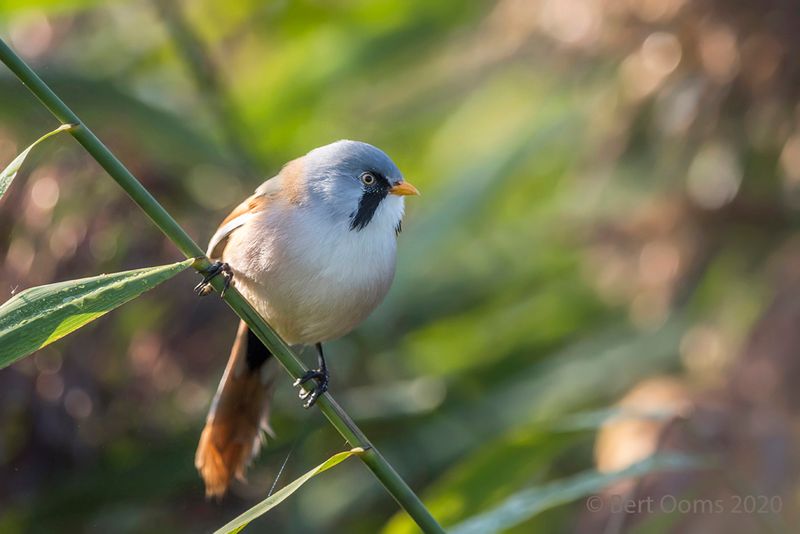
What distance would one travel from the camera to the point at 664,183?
4527 millimetres

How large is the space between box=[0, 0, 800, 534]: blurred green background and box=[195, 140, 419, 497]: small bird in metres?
0.49

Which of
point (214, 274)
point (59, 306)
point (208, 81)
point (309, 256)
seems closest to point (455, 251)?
point (208, 81)

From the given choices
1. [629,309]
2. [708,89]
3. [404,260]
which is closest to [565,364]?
[629,309]

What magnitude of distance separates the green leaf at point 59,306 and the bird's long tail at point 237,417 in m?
0.89

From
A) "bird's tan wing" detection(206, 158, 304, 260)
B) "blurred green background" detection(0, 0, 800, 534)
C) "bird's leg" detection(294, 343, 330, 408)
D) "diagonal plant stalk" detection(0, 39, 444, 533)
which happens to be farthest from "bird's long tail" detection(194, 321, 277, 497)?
"diagonal plant stalk" detection(0, 39, 444, 533)

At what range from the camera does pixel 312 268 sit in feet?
7.89

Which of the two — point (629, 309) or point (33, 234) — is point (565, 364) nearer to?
point (629, 309)

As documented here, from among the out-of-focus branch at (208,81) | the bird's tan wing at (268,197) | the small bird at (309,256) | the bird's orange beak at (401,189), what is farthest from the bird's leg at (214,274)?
the out-of-focus branch at (208,81)

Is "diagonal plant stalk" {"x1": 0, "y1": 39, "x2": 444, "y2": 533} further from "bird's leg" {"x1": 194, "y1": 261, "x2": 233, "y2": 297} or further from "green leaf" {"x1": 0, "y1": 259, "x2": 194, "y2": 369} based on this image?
"bird's leg" {"x1": 194, "y1": 261, "x2": 233, "y2": 297}

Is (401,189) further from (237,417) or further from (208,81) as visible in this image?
(208,81)

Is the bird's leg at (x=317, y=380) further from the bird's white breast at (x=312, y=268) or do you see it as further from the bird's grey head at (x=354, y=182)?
the bird's grey head at (x=354, y=182)

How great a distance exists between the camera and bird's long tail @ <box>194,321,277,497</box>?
258cm

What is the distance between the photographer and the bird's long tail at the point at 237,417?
2.58 meters

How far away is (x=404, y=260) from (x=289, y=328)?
183 cm
